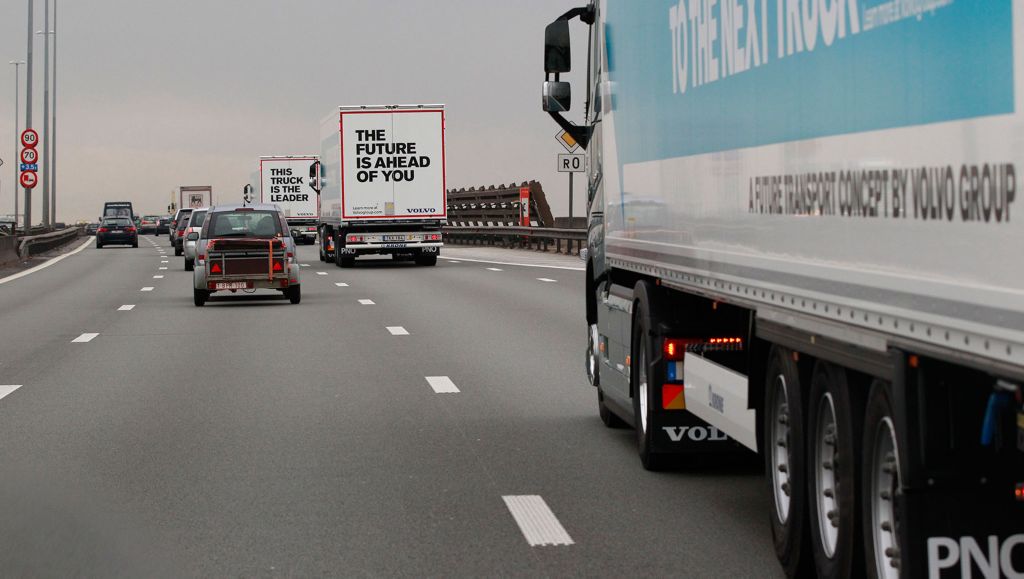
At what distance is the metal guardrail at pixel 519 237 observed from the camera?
4912 centimetres

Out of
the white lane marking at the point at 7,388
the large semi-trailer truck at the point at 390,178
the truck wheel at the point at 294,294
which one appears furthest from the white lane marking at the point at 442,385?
the large semi-trailer truck at the point at 390,178

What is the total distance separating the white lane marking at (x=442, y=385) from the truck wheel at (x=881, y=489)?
27.4 ft

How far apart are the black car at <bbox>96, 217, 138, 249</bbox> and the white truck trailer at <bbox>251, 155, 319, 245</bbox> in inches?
225

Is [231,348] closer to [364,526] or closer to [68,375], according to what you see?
[68,375]

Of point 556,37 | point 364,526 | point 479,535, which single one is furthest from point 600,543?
point 556,37

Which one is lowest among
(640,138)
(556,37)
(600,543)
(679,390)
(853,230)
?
(600,543)

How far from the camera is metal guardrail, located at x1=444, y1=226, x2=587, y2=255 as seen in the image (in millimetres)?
49116

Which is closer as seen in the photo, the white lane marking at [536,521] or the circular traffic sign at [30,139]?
the white lane marking at [536,521]

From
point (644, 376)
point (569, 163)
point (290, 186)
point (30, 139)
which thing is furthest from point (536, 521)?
point (290, 186)

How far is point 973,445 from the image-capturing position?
4980 millimetres

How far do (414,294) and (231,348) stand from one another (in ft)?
37.1

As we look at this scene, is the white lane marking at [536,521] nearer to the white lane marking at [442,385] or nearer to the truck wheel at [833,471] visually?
the truck wheel at [833,471]

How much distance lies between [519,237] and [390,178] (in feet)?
51.2

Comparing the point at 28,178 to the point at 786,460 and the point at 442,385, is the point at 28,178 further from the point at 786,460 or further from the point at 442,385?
the point at 786,460
